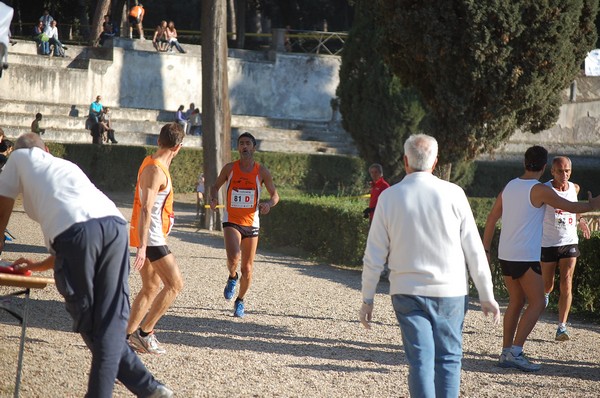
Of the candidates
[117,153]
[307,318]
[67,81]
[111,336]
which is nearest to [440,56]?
[307,318]

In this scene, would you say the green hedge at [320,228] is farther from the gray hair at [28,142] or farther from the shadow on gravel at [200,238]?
the gray hair at [28,142]

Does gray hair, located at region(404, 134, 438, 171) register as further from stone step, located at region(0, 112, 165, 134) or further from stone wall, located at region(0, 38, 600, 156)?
stone wall, located at region(0, 38, 600, 156)

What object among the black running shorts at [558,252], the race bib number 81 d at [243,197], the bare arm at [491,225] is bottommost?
the black running shorts at [558,252]

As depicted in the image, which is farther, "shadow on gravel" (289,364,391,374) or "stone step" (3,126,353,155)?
"stone step" (3,126,353,155)

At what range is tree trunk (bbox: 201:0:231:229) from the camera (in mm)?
20906

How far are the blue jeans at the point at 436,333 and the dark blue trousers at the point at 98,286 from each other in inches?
60.9

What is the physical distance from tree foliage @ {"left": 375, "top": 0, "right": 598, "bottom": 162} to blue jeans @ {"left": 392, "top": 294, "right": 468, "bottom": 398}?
10.0 metres

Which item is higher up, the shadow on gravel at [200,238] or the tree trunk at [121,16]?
the tree trunk at [121,16]

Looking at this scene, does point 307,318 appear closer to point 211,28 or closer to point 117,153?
point 211,28

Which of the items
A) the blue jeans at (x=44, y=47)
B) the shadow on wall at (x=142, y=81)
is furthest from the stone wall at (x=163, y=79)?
the blue jeans at (x=44, y=47)

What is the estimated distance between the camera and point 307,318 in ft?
34.3

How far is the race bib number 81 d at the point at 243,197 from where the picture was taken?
9938mm

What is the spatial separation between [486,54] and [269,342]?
772 centimetres

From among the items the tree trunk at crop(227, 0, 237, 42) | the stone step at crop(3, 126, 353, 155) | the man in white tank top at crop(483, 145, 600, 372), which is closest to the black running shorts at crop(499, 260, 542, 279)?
the man in white tank top at crop(483, 145, 600, 372)
